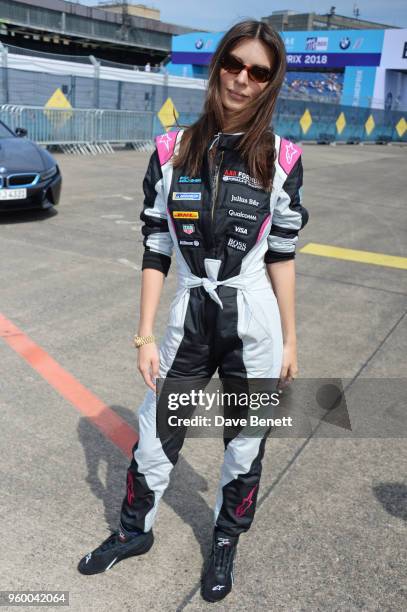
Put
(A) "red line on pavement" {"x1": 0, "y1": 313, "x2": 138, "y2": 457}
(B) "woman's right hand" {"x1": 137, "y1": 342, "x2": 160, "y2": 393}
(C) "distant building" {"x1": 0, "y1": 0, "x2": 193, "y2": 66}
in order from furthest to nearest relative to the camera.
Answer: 1. (C) "distant building" {"x1": 0, "y1": 0, "x2": 193, "y2": 66}
2. (A) "red line on pavement" {"x1": 0, "y1": 313, "x2": 138, "y2": 457}
3. (B) "woman's right hand" {"x1": 137, "y1": 342, "x2": 160, "y2": 393}

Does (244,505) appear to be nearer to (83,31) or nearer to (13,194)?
(13,194)

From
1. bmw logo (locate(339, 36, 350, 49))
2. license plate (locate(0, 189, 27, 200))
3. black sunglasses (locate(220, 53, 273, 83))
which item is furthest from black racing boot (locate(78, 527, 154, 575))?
bmw logo (locate(339, 36, 350, 49))

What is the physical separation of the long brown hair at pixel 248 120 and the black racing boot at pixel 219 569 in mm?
1325

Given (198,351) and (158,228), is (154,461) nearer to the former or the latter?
(198,351)

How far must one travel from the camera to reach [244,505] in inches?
83.2

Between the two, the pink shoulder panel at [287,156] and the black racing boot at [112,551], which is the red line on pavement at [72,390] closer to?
the black racing boot at [112,551]

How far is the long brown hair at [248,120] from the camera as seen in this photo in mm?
1845

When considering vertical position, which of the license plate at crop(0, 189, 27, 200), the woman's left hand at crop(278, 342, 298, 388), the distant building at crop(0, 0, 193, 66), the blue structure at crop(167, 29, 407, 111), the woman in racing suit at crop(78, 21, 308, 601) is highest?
the distant building at crop(0, 0, 193, 66)

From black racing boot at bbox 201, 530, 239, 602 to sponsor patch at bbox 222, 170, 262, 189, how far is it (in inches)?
51.3

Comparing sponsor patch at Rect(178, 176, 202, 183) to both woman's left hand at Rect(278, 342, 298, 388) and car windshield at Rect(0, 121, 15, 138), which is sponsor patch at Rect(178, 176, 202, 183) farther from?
car windshield at Rect(0, 121, 15, 138)

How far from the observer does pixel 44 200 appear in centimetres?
755

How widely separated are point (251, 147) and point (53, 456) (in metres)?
1.86

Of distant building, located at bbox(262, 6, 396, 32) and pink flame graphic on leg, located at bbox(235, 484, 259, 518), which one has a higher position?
distant building, located at bbox(262, 6, 396, 32)

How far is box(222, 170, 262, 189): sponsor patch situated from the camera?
1.85 m
